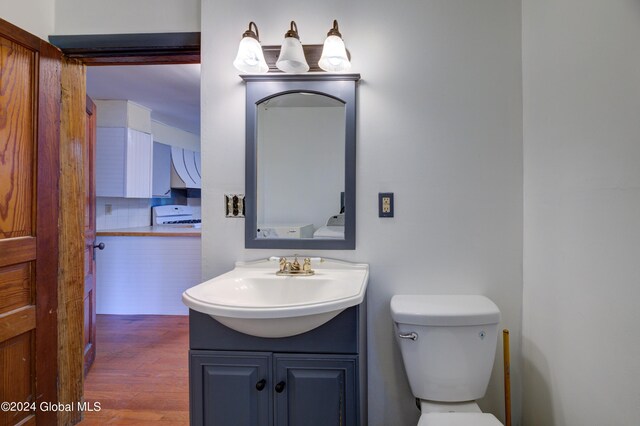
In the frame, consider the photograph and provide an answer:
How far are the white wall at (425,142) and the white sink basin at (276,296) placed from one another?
0.19 meters

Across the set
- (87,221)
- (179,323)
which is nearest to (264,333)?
(87,221)

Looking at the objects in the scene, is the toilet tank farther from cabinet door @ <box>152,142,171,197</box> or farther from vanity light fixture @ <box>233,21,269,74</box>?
cabinet door @ <box>152,142,171,197</box>

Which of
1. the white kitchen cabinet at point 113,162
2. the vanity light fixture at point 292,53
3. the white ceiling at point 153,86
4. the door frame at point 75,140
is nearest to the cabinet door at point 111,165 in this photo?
the white kitchen cabinet at point 113,162

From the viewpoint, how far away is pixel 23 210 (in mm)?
1449

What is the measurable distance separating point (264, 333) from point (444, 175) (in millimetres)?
1030

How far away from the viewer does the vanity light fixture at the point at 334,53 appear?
56.2 inches

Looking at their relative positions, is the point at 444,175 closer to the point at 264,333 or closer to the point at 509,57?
the point at 509,57

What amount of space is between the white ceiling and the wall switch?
6.71 feet

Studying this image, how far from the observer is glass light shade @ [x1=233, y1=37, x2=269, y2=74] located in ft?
4.73

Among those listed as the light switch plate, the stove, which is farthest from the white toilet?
the stove

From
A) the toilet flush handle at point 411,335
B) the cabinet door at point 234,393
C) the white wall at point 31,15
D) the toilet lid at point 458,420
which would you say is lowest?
the toilet lid at point 458,420

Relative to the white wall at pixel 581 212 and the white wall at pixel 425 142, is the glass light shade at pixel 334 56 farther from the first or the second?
the white wall at pixel 581 212

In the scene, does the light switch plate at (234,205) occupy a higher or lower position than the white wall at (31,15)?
lower

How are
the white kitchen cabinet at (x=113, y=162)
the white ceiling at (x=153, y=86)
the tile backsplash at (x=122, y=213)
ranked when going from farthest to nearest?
the tile backsplash at (x=122, y=213) < the white kitchen cabinet at (x=113, y=162) < the white ceiling at (x=153, y=86)
